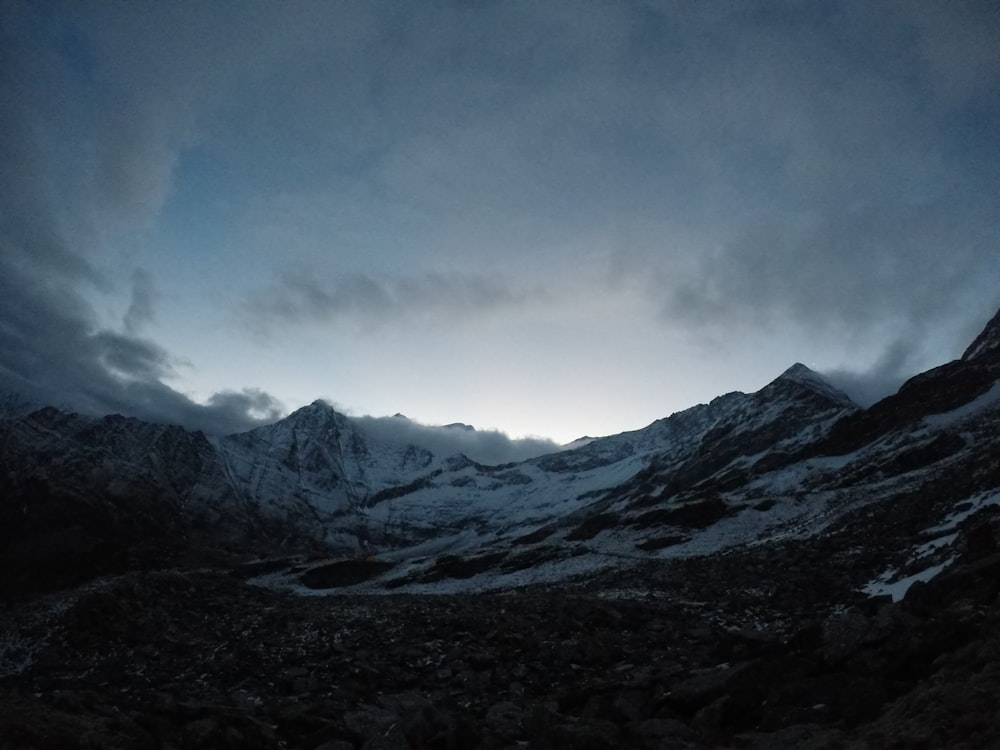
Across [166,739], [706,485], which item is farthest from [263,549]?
[166,739]

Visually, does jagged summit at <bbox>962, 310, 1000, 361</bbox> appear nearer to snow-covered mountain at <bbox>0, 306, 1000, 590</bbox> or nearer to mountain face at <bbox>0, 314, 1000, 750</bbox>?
snow-covered mountain at <bbox>0, 306, 1000, 590</bbox>

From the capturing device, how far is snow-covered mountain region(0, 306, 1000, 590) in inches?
2088

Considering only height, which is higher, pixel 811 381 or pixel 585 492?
pixel 811 381

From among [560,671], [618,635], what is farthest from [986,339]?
[560,671]

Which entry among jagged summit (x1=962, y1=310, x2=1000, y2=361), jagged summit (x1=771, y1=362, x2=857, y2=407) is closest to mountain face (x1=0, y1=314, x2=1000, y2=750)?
jagged summit (x1=962, y1=310, x2=1000, y2=361)

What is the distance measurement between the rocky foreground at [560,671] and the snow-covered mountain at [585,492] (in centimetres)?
1874

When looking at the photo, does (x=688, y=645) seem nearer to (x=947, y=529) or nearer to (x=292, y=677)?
(x=292, y=677)

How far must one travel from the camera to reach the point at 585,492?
581 feet

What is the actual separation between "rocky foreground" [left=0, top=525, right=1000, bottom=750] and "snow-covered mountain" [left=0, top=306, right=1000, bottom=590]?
1874cm

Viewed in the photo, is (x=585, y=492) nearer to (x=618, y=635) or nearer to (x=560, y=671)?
(x=618, y=635)

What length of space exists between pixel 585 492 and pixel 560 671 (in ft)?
539

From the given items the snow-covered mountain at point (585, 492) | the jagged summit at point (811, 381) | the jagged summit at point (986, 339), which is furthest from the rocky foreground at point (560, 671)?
the jagged summit at point (811, 381)

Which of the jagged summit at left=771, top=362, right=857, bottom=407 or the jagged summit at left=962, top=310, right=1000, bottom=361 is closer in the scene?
the jagged summit at left=962, top=310, right=1000, bottom=361

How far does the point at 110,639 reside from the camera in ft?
93.0
